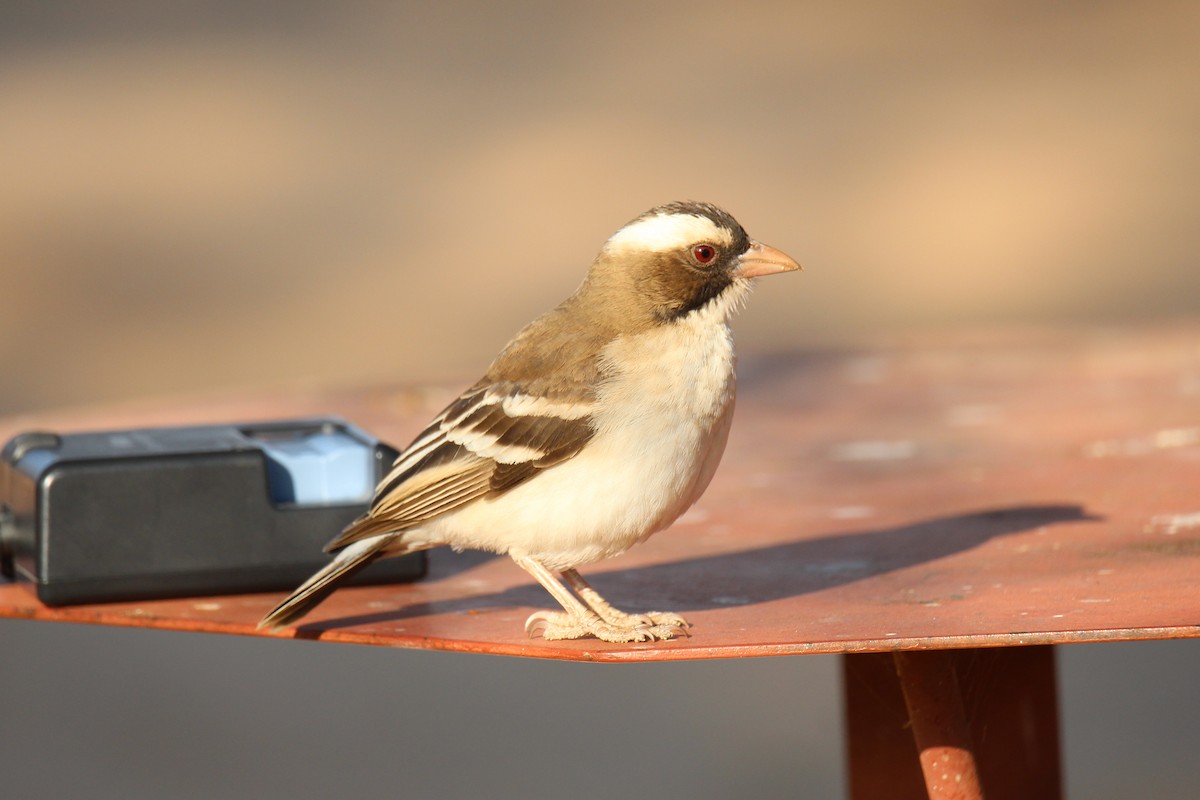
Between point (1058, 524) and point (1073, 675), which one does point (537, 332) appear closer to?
point (1058, 524)

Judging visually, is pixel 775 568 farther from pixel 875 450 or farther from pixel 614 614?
pixel 875 450

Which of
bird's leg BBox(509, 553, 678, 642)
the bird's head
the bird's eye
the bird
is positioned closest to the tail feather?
the bird

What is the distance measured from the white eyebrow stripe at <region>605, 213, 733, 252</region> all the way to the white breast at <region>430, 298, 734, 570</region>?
32 centimetres

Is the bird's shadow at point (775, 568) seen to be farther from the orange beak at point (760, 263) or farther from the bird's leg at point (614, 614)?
the orange beak at point (760, 263)

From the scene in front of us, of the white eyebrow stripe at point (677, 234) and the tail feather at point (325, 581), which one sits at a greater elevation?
the white eyebrow stripe at point (677, 234)

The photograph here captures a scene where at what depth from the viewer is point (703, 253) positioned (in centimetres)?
392

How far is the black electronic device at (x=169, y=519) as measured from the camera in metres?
3.64

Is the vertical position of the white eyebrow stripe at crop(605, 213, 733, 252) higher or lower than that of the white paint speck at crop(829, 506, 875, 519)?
higher

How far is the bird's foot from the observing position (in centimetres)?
319

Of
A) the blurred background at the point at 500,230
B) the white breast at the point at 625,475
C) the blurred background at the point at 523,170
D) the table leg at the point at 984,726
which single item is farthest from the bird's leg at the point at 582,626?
the blurred background at the point at 523,170

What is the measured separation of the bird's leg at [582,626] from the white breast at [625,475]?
132mm

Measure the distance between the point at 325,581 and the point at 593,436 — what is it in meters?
0.61

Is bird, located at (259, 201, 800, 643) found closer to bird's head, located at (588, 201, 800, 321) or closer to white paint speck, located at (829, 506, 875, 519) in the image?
bird's head, located at (588, 201, 800, 321)

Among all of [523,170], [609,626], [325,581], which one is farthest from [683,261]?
[523,170]
